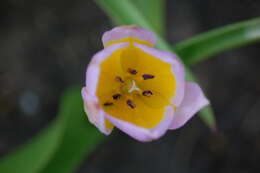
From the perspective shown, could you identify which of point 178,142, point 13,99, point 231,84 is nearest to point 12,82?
point 13,99

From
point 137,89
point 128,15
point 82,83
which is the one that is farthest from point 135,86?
point 82,83

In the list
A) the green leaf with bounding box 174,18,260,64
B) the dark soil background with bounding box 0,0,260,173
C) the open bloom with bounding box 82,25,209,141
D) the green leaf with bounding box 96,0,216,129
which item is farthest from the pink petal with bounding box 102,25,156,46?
the dark soil background with bounding box 0,0,260,173

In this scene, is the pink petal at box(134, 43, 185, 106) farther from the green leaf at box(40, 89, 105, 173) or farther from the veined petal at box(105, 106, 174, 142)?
the green leaf at box(40, 89, 105, 173)

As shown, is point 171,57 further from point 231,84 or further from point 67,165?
point 231,84

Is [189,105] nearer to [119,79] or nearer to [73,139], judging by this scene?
[119,79]

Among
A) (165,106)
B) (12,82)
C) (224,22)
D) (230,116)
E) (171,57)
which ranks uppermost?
(171,57)

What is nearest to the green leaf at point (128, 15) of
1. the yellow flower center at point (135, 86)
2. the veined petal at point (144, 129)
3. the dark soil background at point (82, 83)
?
the yellow flower center at point (135, 86)
